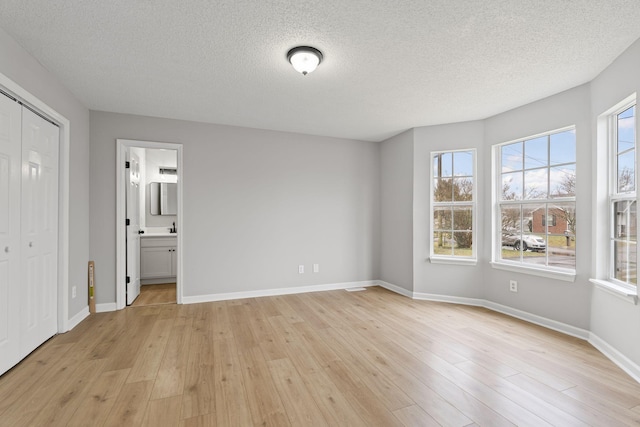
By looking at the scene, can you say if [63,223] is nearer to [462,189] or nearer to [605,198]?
[462,189]

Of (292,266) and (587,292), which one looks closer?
(587,292)

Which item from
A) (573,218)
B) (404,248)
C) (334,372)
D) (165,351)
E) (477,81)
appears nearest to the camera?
(334,372)

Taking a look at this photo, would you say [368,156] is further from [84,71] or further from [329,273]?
[84,71]

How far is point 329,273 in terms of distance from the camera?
5039 mm

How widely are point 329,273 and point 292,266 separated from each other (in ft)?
2.15

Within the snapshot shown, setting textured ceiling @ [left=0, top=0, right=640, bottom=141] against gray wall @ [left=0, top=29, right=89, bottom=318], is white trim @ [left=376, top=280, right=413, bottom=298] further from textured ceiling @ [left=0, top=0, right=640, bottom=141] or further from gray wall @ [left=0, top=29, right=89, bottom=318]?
gray wall @ [left=0, top=29, right=89, bottom=318]

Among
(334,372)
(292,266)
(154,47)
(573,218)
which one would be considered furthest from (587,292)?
(154,47)

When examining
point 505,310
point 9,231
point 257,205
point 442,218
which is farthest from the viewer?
point 257,205

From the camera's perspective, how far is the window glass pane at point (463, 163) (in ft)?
14.0

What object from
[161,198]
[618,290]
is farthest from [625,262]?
[161,198]

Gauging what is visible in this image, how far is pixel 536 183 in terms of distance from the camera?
11.7ft

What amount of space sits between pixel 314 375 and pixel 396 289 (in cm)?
285

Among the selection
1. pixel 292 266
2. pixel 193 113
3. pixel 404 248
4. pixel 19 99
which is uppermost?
pixel 193 113

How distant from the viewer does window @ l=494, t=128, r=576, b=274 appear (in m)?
3.25
